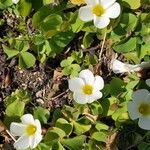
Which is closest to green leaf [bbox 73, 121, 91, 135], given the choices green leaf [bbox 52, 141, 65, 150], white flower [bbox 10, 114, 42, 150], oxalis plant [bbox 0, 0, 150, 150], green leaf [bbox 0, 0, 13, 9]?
oxalis plant [bbox 0, 0, 150, 150]

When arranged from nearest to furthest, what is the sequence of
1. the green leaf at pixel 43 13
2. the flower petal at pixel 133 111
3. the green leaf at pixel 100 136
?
the flower petal at pixel 133 111 < the green leaf at pixel 100 136 < the green leaf at pixel 43 13

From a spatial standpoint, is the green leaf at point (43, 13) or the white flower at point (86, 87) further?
the green leaf at point (43, 13)

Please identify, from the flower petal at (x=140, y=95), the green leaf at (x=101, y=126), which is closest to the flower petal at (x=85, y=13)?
the flower petal at (x=140, y=95)

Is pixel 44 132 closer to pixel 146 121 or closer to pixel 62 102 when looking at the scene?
Answer: pixel 62 102

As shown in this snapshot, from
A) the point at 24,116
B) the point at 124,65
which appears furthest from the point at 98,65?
the point at 24,116

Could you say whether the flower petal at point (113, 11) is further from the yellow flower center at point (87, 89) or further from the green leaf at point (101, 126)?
the green leaf at point (101, 126)
